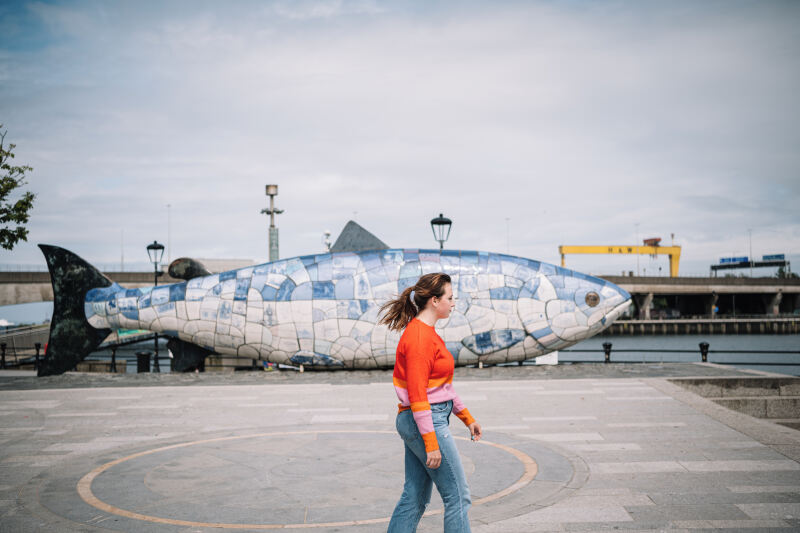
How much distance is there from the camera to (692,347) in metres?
51.5

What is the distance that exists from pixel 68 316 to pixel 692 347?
45.8m

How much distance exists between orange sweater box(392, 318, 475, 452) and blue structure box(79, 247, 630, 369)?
39.2 feet

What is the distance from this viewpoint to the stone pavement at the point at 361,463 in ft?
17.9

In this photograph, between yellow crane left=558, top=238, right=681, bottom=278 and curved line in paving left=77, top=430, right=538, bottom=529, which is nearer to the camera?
curved line in paving left=77, top=430, right=538, bottom=529

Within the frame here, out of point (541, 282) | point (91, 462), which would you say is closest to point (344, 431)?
point (91, 462)

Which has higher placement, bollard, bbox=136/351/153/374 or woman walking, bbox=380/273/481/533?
woman walking, bbox=380/273/481/533

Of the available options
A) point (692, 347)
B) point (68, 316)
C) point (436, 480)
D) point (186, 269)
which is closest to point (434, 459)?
point (436, 480)

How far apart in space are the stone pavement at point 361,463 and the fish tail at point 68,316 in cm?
423

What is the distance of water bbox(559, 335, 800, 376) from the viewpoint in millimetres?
41969

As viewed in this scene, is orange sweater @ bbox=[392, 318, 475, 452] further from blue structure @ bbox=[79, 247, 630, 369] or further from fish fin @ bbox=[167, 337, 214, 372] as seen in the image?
fish fin @ bbox=[167, 337, 214, 372]

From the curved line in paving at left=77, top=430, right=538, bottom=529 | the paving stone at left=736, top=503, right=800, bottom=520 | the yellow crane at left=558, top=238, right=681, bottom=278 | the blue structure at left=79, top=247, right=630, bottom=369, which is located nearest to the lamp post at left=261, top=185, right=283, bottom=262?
the blue structure at left=79, top=247, right=630, bottom=369

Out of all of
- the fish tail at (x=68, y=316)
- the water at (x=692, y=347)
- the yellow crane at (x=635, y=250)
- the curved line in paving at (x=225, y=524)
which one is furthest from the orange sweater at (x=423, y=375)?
the yellow crane at (x=635, y=250)

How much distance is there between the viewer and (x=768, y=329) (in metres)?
68.0

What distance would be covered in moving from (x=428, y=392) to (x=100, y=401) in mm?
9794
